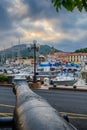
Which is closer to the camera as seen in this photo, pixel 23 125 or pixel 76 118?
pixel 23 125

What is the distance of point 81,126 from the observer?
10.5m

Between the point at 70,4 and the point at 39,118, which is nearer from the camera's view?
the point at 39,118

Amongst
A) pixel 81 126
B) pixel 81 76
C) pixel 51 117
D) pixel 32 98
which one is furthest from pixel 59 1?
pixel 81 76

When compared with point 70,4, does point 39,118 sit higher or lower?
lower

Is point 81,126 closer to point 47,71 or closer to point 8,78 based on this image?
point 8,78

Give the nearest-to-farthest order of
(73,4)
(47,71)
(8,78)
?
(73,4) < (8,78) < (47,71)

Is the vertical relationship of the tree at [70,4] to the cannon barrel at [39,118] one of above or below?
above

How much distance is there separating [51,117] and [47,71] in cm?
7927

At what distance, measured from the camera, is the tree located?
526cm

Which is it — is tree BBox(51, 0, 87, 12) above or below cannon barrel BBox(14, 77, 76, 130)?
above

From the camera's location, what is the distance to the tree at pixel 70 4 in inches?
207

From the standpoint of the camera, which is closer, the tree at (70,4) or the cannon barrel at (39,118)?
the cannon barrel at (39,118)

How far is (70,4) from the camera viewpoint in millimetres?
5281

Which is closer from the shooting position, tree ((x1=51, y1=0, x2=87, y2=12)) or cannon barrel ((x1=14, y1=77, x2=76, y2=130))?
cannon barrel ((x1=14, y1=77, x2=76, y2=130))
